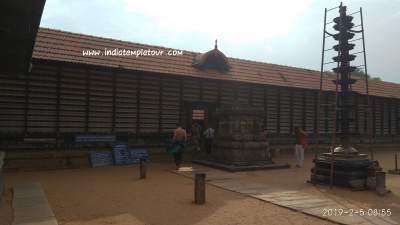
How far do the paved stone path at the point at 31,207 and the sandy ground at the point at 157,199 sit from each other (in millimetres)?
170

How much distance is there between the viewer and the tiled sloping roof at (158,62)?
1498 centimetres

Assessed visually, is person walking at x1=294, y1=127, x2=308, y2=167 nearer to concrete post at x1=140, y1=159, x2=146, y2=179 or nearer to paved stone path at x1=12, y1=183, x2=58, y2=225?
concrete post at x1=140, y1=159, x2=146, y2=179

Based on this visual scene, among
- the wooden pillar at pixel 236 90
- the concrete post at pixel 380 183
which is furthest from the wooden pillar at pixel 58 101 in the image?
the concrete post at pixel 380 183

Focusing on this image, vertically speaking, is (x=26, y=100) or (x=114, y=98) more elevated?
(x=114, y=98)

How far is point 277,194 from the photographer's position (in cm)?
919

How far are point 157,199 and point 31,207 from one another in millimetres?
2681

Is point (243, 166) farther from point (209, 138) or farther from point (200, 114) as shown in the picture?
point (200, 114)

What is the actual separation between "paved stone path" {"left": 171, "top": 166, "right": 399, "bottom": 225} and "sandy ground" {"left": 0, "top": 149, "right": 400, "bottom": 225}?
310 mm

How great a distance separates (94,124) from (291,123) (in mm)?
11173

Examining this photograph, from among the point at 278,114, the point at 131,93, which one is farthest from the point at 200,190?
the point at 278,114

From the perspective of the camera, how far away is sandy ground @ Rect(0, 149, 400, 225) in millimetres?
6844

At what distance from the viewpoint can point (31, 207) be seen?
7.41 metres

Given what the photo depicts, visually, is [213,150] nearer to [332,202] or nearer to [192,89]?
[192,89]

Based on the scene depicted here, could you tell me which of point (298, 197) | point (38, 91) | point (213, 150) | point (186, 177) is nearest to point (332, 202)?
point (298, 197)
